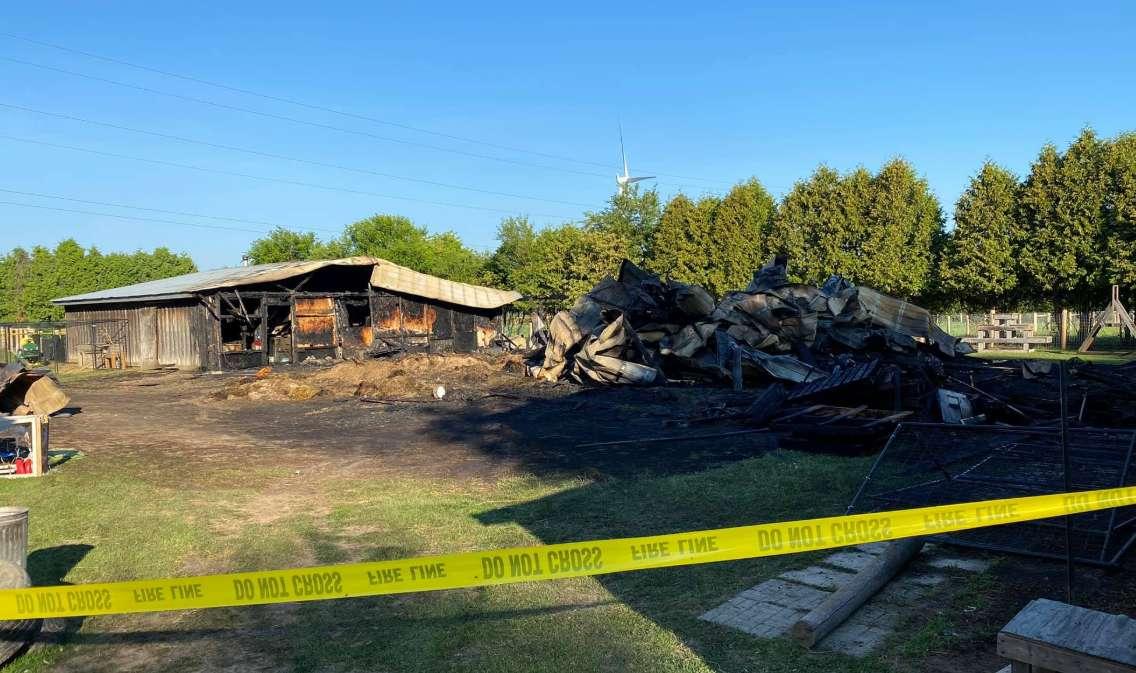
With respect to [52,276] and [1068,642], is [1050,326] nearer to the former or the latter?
[1068,642]

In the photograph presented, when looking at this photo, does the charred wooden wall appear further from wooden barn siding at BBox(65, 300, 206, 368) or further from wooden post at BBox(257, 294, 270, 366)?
wooden barn siding at BBox(65, 300, 206, 368)

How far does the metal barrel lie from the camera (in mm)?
4574

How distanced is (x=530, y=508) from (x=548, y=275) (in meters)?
43.9

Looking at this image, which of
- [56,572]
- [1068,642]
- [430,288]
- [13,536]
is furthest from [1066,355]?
[13,536]

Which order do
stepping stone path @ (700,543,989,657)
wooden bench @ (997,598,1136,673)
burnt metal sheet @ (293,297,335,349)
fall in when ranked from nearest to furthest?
wooden bench @ (997,598,1136,673)
stepping stone path @ (700,543,989,657)
burnt metal sheet @ (293,297,335,349)

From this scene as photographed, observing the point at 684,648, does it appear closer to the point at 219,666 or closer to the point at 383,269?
the point at 219,666

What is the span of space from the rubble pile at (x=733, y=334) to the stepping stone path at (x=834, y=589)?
40.2 feet

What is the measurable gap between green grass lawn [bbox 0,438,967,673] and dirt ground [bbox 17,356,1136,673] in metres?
0.20

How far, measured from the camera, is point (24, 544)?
4777 millimetres

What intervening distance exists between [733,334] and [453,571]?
665 inches

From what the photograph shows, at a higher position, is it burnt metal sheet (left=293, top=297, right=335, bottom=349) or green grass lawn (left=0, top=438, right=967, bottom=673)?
burnt metal sheet (left=293, top=297, right=335, bottom=349)

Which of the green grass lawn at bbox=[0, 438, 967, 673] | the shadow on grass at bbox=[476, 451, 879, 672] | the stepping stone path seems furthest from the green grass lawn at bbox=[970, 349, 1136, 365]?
the stepping stone path

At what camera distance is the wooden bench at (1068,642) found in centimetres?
249

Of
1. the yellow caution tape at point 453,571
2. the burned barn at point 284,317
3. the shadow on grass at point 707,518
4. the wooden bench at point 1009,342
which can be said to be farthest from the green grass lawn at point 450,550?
the wooden bench at point 1009,342
